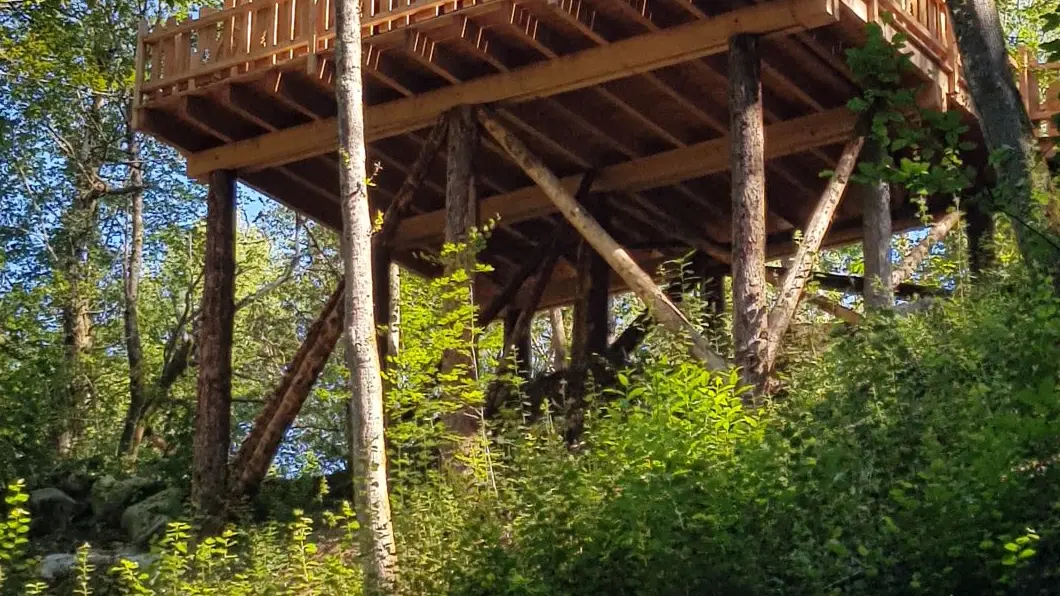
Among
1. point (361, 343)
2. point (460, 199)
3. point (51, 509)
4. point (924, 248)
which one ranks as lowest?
point (361, 343)

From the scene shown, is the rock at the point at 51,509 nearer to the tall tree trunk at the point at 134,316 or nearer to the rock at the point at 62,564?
the rock at the point at 62,564

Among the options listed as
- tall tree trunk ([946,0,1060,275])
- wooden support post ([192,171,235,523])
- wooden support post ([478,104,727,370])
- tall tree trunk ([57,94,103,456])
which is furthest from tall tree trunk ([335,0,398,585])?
tall tree trunk ([57,94,103,456])

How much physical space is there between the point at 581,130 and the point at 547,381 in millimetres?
2631

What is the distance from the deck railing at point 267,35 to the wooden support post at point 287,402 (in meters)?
2.42

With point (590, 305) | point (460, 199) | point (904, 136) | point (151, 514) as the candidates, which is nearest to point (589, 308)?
point (590, 305)

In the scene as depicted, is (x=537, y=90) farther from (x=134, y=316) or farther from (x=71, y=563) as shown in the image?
(x=134, y=316)

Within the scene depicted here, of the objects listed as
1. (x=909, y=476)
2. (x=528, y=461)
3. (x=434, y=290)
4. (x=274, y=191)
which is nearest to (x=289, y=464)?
(x=274, y=191)

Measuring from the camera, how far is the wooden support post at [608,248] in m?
10.7

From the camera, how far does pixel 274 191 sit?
15.1m

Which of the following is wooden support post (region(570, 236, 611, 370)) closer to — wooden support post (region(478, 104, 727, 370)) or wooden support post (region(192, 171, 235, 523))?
wooden support post (region(478, 104, 727, 370))

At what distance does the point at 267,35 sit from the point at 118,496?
5661mm

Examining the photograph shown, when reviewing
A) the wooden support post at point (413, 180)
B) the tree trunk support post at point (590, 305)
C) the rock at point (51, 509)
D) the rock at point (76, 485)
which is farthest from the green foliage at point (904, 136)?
the rock at point (76, 485)

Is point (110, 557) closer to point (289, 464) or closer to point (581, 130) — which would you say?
point (581, 130)

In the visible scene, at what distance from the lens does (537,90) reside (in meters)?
12.1
